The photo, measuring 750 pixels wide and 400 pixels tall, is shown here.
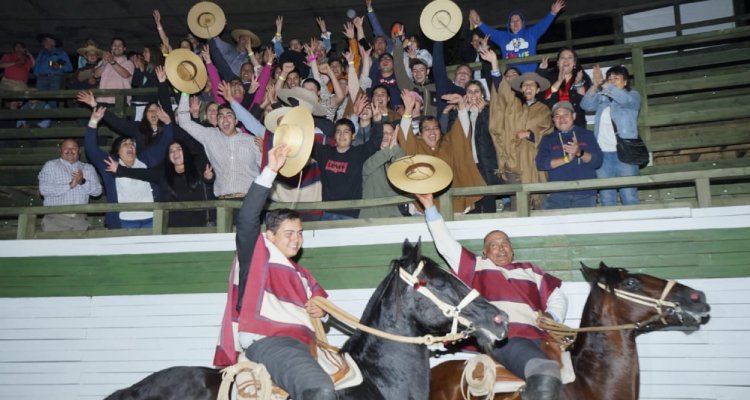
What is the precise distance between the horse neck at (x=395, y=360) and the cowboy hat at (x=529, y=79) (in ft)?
15.4

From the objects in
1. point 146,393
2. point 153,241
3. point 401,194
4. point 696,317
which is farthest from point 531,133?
point 146,393

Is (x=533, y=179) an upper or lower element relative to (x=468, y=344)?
upper

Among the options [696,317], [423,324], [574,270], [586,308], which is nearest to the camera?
[423,324]

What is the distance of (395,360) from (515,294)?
5.64ft

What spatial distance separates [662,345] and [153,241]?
563 centimetres

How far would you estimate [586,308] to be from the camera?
5.42 metres

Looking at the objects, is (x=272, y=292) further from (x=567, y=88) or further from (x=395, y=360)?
(x=567, y=88)

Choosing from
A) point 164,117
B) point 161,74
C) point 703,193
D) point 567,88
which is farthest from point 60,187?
point 703,193

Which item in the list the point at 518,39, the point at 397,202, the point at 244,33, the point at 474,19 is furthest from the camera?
the point at 244,33

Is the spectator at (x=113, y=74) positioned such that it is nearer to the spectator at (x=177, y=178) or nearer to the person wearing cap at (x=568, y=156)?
the spectator at (x=177, y=178)

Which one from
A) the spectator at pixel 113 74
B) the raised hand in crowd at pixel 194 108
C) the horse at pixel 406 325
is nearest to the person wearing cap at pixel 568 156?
the horse at pixel 406 325

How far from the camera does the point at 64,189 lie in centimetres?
852

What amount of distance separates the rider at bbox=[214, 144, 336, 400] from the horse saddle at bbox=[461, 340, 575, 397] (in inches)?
56.0

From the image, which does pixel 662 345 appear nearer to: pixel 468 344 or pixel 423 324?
pixel 468 344
